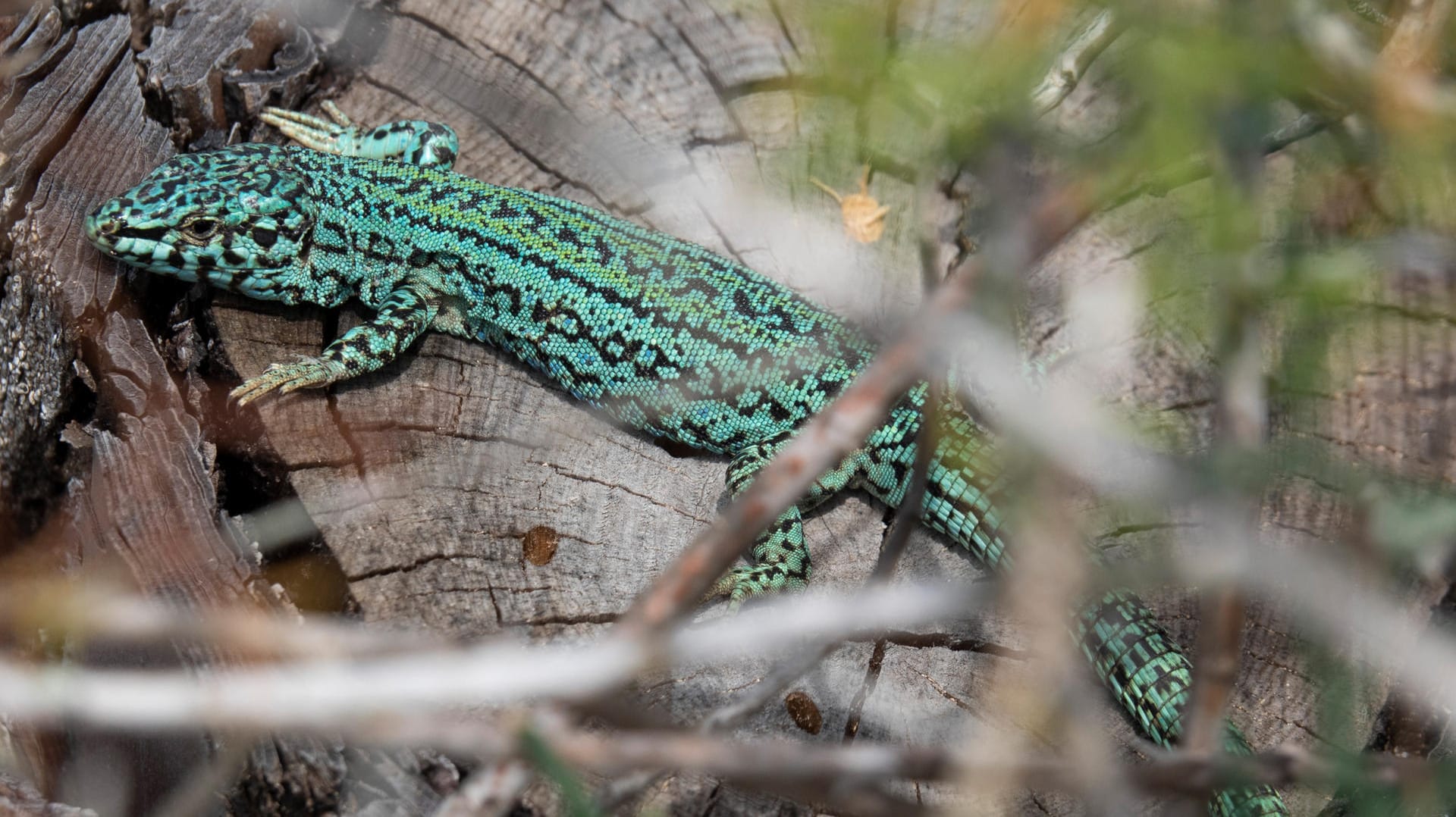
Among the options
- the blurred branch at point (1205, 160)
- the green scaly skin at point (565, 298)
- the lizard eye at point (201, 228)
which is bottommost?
the lizard eye at point (201, 228)

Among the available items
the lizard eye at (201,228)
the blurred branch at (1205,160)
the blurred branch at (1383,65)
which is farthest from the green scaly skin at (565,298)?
the blurred branch at (1383,65)

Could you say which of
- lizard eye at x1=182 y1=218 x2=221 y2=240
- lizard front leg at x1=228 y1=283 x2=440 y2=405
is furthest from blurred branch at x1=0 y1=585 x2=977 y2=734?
lizard eye at x1=182 y1=218 x2=221 y2=240

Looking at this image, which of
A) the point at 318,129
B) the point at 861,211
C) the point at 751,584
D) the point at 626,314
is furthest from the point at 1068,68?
the point at 318,129

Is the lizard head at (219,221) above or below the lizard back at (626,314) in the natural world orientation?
below

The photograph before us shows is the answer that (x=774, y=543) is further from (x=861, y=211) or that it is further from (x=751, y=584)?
(x=861, y=211)

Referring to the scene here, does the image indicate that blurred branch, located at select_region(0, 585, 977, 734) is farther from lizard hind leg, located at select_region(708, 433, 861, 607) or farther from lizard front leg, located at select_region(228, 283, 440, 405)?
lizard front leg, located at select_region(228, 283, 440, 405)

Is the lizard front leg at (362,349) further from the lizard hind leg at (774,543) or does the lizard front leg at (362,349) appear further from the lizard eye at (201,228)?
the lizard hind leg at (774,543)

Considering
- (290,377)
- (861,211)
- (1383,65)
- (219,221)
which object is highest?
(1383,65)

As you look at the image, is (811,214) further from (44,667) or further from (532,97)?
(44,667)
